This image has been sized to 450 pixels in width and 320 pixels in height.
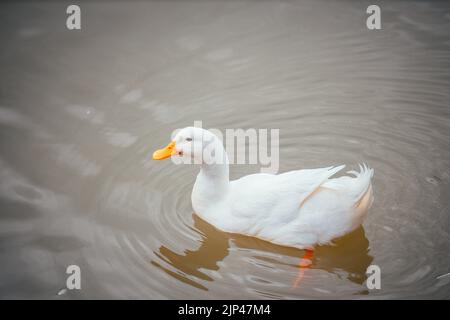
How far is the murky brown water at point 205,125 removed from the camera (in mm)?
4391

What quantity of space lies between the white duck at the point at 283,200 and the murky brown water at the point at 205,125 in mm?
188

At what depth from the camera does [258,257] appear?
447 centimetres

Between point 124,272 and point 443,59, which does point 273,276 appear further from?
point 443,59

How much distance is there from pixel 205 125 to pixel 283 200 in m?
1.92

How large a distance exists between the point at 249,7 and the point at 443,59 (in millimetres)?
2530

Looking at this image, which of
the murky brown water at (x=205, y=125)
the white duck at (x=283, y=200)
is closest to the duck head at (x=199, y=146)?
the white duck at (x=283, y=200)

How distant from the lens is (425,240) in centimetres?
450

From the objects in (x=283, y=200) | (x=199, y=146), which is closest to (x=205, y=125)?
(x=199, y=146)

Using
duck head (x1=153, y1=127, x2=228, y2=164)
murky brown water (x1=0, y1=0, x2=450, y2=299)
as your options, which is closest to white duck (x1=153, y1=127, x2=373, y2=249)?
duck head (x1=153, y1=127, x2=228, y2=164)

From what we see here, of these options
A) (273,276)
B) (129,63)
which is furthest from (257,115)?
(273,276)

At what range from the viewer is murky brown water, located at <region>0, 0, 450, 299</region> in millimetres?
4391

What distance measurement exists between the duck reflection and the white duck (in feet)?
0.29

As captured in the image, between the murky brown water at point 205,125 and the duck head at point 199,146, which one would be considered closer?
the murky brown water at point 205,125

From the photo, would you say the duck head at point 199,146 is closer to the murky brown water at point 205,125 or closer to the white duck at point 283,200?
the white duck at point 283,200
